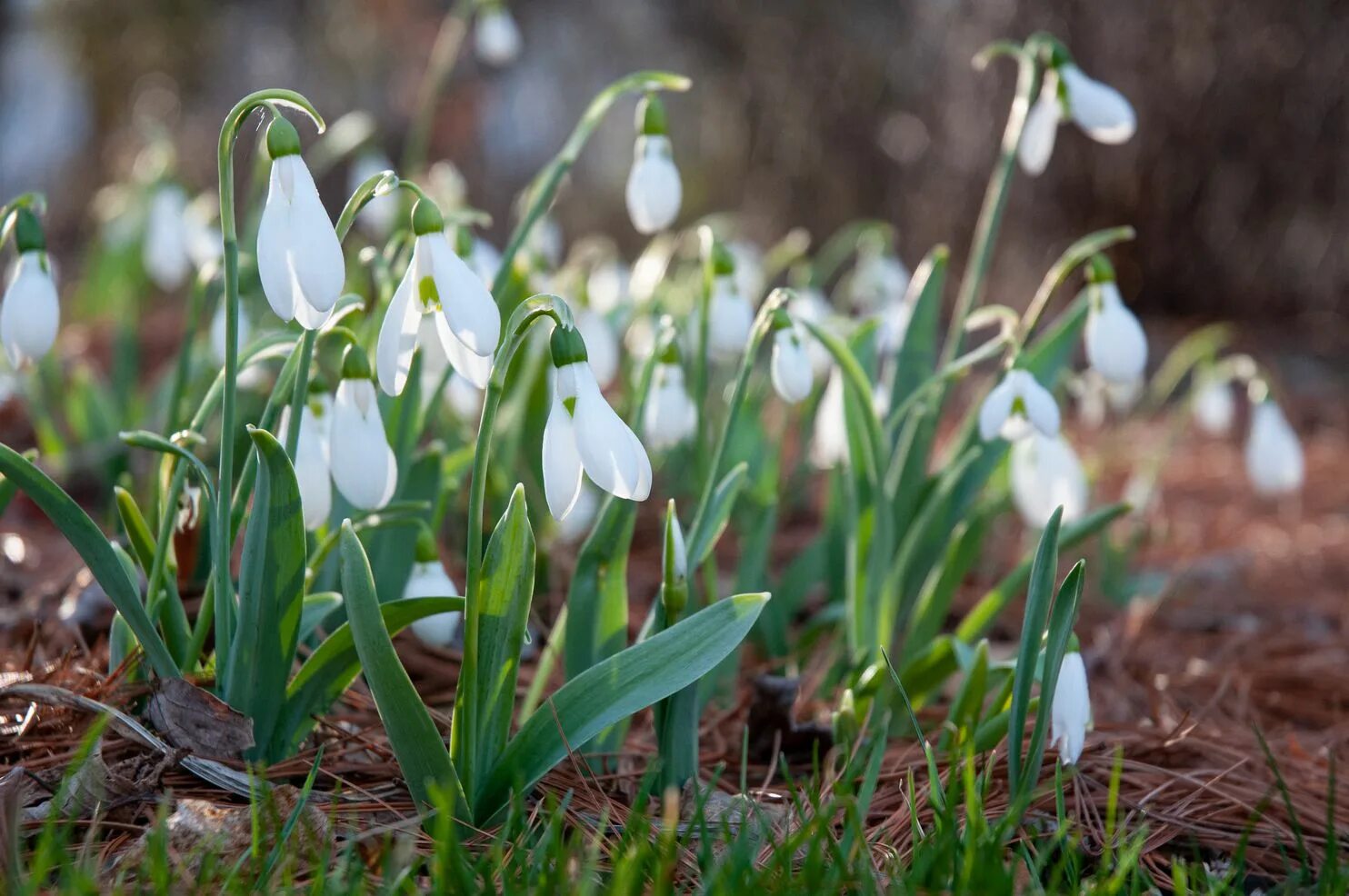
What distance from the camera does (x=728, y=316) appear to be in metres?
1.88

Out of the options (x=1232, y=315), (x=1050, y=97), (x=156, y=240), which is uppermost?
(x=1050, y=97)

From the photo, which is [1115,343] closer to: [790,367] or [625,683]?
[790,367]

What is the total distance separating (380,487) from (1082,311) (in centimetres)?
121

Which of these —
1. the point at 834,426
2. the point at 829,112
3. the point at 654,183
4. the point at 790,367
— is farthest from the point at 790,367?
the point at 829,112

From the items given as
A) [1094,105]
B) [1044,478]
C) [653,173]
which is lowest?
[1044,478]

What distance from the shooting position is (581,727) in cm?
128

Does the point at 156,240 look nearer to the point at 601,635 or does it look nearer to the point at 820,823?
the point at 601,635

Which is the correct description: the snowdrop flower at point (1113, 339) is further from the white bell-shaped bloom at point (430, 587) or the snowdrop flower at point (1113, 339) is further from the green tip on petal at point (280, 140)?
the green tip on petal at point (280, 140)

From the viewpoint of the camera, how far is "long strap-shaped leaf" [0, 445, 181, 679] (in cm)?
120

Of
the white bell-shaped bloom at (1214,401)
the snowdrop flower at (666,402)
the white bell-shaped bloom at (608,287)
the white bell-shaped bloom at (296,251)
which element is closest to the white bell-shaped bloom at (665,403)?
the snowdrop flower at (666,402)

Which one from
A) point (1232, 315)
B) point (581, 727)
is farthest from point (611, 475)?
point (1232, 315)

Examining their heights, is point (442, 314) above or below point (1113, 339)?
above

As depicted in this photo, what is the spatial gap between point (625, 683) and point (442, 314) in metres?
0.42

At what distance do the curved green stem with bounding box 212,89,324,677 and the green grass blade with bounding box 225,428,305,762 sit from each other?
3 centimetres
